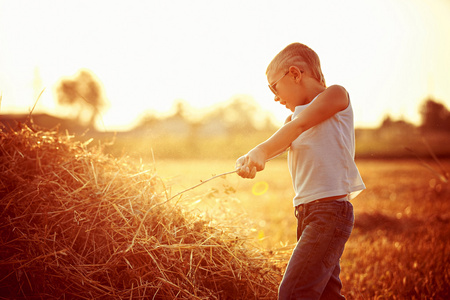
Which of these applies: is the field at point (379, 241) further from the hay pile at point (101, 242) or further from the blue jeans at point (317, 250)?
the blue jeans at point (317, 250)

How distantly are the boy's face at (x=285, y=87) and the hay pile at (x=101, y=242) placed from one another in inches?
42.3

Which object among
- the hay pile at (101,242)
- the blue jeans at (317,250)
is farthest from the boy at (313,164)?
the hay pile at (101,242)

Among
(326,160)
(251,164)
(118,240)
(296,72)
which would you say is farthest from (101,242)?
(296,72)

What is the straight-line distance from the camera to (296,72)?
207 cm

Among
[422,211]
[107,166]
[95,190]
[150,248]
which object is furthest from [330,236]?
[422,211]

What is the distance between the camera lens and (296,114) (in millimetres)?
2090

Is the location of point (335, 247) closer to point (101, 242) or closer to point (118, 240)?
point (118, 240)

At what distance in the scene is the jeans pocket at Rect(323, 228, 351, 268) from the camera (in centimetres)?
184

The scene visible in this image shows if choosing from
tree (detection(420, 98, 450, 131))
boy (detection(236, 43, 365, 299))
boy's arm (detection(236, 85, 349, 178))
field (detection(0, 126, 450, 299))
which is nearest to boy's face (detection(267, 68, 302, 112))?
boy (detection(236, 43, 365, 299))

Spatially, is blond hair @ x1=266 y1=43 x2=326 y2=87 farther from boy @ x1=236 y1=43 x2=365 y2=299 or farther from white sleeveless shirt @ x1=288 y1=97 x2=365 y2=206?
white sleeveless shirt @ x1=288 y1=97 x2=365 y2=206

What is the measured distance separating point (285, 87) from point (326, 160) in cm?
55

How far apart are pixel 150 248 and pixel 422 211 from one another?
700cm

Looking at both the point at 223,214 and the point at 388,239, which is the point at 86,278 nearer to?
the point at 223,214

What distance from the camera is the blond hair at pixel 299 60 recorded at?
210 centimetres
